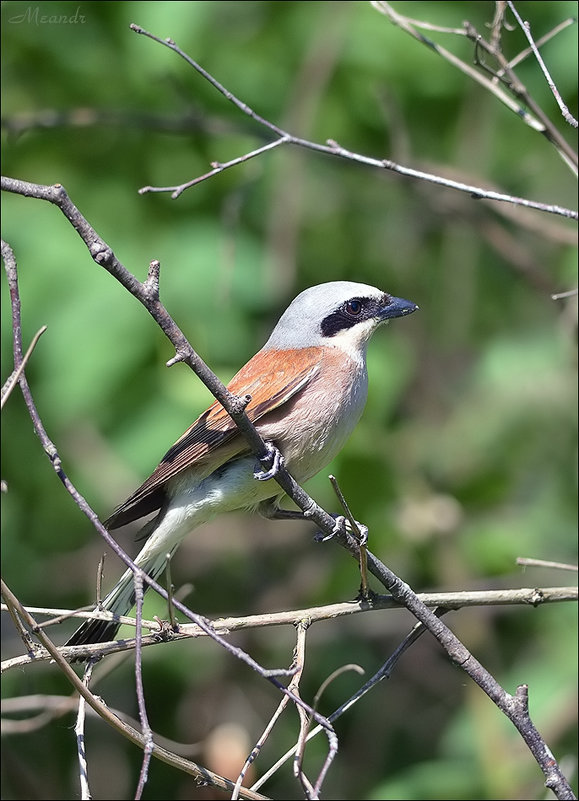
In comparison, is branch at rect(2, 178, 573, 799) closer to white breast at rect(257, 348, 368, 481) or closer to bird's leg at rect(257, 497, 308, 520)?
white breast at rect(257, 348, 368, 481)

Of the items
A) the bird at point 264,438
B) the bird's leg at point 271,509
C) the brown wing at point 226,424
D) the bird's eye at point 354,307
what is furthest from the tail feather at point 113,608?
the bird's eye at point 354,307

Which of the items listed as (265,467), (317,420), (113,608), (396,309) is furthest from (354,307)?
(113,608)

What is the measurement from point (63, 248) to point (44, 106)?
88 cm

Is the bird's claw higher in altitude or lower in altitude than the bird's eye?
lower

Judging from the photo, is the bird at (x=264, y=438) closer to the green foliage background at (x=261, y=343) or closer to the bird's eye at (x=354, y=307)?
the bird's eye at (x=354, y=307)

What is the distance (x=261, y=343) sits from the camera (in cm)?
477

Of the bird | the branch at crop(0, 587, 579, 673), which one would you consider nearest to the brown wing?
the bird

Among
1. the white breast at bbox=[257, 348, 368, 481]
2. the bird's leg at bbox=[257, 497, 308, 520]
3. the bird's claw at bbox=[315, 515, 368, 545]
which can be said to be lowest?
the bird's leg at bbox=[257, 497, 308, 520]

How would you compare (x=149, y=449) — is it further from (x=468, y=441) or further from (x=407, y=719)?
(x=407, y=719)

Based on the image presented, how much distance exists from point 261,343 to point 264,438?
1.58 meters

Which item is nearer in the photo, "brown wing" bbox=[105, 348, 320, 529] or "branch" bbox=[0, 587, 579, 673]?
"branch" bbox=[0, 587, 579, 673]

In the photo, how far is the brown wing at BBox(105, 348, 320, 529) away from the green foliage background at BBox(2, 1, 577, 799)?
2.48 feet

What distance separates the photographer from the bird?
3193 mm

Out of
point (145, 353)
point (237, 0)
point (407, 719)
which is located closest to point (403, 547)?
point (407, 719)
